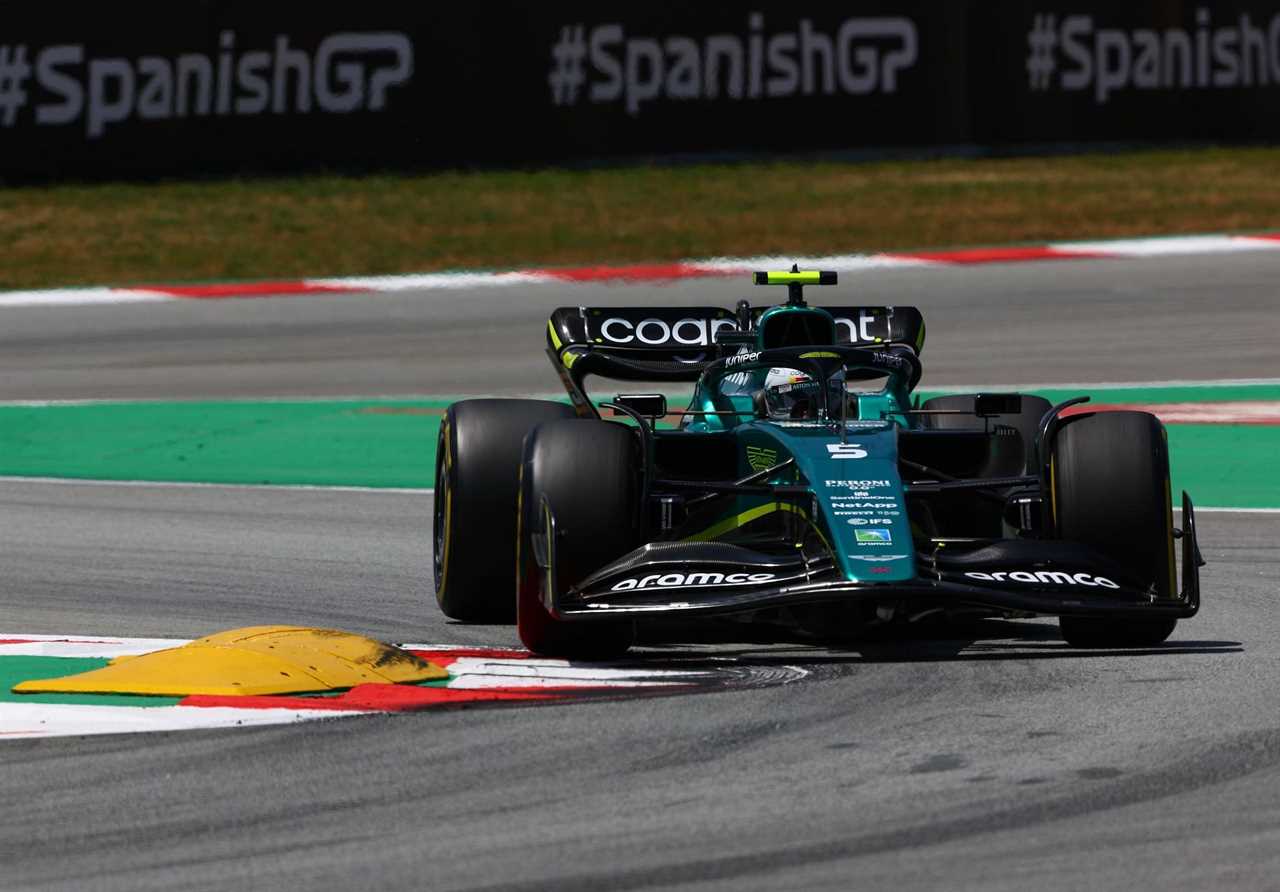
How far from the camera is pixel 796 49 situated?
794 inches

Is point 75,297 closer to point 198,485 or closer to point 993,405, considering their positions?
point 198,485

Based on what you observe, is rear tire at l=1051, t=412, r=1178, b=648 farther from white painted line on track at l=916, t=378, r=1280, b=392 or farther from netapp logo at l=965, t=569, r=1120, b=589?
white painted line on track at l=916, t=378, r=1280, b=392

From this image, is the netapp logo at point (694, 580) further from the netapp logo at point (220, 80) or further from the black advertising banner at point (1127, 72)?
the black advertising banner at point (1127, 72)

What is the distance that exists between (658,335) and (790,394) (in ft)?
3.77

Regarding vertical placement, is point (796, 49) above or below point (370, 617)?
above

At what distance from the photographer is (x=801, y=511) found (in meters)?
7.46

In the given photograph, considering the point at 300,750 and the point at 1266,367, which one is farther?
the point at 1266,367

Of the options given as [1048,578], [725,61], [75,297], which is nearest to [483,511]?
[1048,578]

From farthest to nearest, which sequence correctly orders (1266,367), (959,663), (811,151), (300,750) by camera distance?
(811,151) → (1266,367) → (959,663) → (300,750)

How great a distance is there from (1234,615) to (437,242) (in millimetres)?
11390

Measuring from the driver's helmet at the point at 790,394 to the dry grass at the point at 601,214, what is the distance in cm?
984

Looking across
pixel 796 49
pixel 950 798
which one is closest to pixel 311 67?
pixel 796 49

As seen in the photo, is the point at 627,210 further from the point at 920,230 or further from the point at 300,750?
the point at 300,750

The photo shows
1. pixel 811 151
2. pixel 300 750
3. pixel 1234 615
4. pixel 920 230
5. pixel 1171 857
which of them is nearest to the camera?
pixel 1171 857
